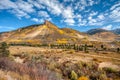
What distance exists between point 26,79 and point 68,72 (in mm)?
9637

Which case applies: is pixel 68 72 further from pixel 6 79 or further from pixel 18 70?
pixel 6 79

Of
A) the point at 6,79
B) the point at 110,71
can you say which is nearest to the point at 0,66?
the point at 6,79

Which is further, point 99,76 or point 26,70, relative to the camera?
point 99,76

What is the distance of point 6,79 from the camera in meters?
5.36

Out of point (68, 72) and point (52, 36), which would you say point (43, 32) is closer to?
point (52, 36)

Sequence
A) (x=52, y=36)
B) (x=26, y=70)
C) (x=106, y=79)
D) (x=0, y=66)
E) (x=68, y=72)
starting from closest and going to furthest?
(x=26, y=70), (x=0, y=66), (x=106, y=79), (x=68, y=72), (x=52, y=36)

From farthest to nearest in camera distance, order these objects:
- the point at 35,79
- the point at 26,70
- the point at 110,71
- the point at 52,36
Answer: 1. the point at 52,36
2. the point at 110,71
3. the point at 26,70
4. the point at 35,79

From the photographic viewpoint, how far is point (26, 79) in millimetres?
5633

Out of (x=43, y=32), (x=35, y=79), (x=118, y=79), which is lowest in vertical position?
(x=118, y=79)

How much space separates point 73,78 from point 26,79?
26.3 feet

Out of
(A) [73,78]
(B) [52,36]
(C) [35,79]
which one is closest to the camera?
(C) [35,79]

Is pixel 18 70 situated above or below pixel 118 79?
above

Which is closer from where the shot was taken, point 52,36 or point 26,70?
point 26,70

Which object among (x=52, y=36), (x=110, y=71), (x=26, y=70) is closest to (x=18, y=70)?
(x=26, y=70)
